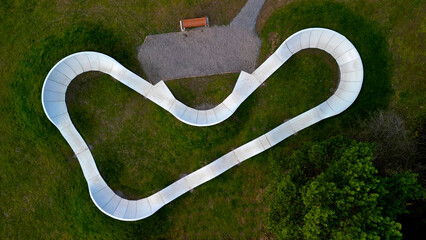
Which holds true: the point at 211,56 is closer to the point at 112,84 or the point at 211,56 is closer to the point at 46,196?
the point at 112,84

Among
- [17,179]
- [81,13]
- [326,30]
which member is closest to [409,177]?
[326,30]

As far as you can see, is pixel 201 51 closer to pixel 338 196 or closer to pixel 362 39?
pixel 362 39

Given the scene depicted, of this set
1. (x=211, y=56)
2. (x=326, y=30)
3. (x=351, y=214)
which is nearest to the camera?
(x=351, y=214)

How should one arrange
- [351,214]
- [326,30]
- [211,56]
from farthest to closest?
[211,56] → [326,30] → [351,214]

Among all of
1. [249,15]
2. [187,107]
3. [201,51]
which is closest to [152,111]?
[187,107]

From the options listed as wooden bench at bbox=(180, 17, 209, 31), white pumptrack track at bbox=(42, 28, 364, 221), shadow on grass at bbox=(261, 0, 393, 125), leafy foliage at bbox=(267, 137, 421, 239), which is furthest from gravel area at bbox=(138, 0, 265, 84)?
leafy foliage at bbox=(267, 137, 421, 239)

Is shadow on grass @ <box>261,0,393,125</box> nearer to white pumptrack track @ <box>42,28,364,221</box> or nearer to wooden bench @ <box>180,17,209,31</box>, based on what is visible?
white pumptrack track @ <box>42,28,364,221</box>
